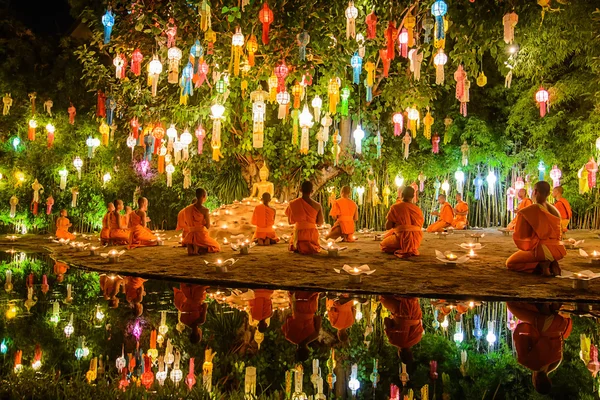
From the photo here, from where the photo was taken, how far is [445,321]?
5078mm

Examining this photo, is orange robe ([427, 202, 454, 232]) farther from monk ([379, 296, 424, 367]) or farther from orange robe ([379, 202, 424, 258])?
monk ([379, 296, 424, 367])

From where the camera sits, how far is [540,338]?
4.32 meters

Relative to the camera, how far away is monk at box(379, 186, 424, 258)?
29.1ft

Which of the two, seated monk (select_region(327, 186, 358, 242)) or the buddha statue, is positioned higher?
the buddha statue

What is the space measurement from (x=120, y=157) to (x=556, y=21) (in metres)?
14.1

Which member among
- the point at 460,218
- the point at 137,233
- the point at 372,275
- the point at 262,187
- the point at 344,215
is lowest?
the point at 372,275

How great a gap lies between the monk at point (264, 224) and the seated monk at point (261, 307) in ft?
16.3

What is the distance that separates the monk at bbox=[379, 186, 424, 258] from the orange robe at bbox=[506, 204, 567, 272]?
1.96m

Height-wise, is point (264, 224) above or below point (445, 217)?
below

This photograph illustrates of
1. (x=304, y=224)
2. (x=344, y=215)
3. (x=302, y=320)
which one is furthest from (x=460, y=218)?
(x=302, y=320)

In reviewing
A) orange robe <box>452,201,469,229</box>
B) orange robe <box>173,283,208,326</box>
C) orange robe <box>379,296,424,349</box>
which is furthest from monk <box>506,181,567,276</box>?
orange robe <box>452,201,469,229</box>

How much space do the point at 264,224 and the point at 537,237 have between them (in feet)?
19.0

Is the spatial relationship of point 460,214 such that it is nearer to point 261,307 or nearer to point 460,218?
point 460,218

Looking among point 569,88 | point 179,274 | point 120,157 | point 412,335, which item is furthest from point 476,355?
point 120,157
